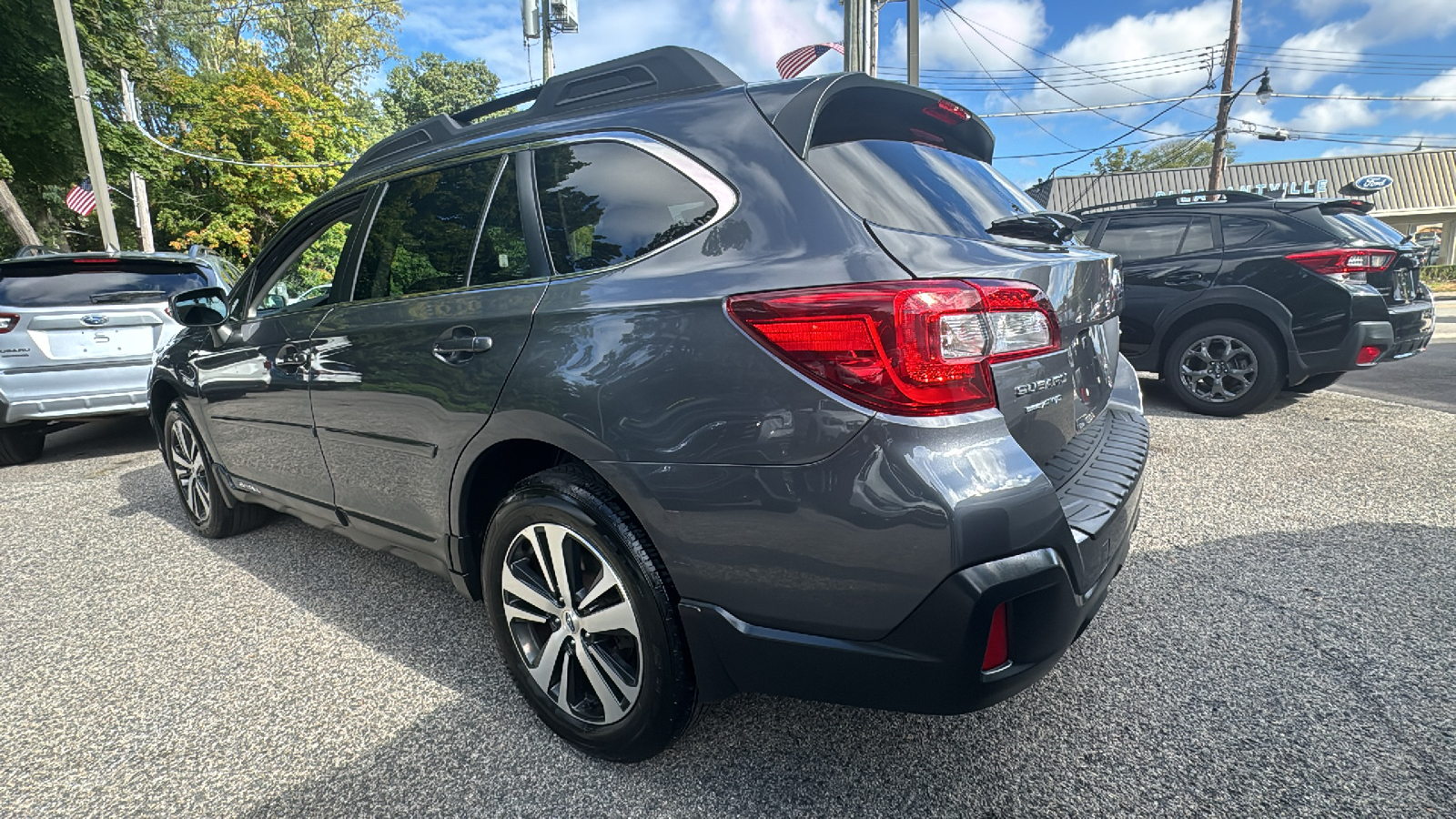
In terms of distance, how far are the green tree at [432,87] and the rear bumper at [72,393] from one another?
136 feet

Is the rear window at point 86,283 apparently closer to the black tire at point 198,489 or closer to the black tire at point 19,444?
the black tire at point 19,444

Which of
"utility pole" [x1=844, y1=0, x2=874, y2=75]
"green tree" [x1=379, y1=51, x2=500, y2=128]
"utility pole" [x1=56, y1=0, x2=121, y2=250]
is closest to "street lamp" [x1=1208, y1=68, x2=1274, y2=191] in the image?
"utility pole" [x1=844, y1=0, x2=874, y2=75]

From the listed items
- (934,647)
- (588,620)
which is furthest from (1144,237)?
(588,620)

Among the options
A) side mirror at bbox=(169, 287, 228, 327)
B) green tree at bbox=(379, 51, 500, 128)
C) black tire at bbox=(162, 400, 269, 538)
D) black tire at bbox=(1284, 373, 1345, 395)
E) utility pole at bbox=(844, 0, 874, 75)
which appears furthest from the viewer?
green tree at bbox=(379, 51, 500, 128)

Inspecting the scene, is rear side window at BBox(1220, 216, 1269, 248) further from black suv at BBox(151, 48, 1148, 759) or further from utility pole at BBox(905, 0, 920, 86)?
utility pole at BBox(905, 0, 920, 86)

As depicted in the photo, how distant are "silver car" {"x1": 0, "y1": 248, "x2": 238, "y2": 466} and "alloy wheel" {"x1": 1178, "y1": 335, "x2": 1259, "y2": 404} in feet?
26.6

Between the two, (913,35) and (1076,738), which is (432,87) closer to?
(913,35)

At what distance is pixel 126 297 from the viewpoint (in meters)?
5.65

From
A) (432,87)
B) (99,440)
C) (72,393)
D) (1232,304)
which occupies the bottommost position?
(99,440)

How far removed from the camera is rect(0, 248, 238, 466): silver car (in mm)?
5155

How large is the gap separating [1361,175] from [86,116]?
42460mm

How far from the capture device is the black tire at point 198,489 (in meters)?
3.72

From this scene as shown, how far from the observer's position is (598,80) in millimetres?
2123

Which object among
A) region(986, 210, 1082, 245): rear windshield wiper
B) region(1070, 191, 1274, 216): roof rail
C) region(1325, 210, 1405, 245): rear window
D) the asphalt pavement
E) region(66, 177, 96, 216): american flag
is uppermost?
region(66, 177, 96, 216): american flag
